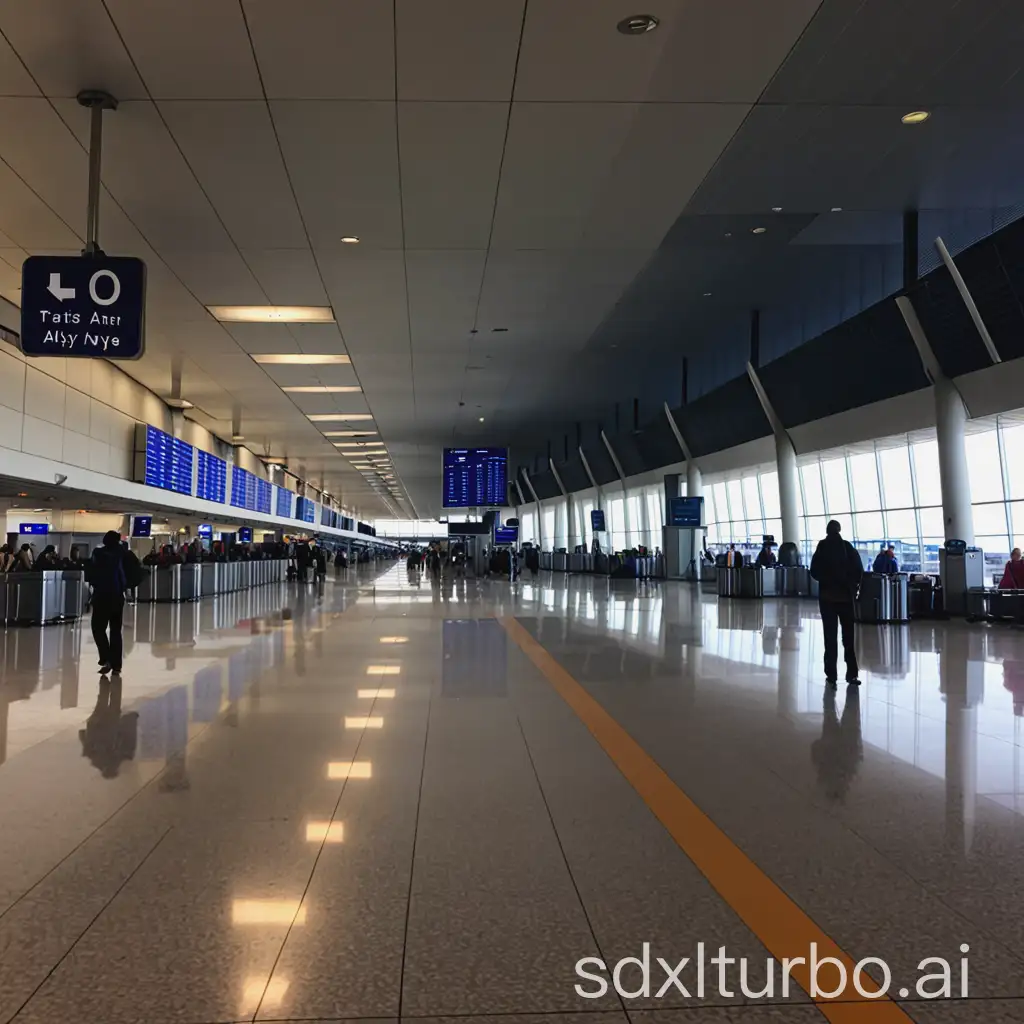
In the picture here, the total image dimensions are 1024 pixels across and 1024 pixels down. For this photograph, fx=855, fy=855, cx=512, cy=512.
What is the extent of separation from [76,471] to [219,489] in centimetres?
1209

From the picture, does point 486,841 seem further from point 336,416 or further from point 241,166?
point 336,416

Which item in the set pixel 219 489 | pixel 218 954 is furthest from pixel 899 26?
pixel 219 489

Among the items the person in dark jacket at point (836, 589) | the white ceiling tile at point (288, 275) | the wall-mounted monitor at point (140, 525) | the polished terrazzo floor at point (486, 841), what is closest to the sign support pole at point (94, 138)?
the white ceiling tile at point (288, 275)

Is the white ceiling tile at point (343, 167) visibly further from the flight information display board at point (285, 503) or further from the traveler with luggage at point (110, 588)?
the flight information display board at point (285, 503)

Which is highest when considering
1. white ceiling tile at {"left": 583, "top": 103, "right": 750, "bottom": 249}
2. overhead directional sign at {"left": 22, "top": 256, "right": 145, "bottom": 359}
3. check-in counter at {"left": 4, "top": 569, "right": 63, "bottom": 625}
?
white ceiling tile at {"left": 583, "top": 103, "right": 750, "bottom": 249}

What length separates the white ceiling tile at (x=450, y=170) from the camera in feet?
26.2

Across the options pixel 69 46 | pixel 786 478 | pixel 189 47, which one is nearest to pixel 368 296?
pixel 189 47

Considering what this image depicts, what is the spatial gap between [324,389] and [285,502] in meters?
21.9

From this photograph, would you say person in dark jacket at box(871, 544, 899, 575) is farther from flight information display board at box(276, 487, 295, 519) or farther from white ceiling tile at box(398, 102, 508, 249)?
flight information display board at box(276, 487, 295, 519)

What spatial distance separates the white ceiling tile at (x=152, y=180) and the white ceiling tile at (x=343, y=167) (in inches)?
45.4

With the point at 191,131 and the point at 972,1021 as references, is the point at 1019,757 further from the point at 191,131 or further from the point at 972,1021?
the point at 191,131

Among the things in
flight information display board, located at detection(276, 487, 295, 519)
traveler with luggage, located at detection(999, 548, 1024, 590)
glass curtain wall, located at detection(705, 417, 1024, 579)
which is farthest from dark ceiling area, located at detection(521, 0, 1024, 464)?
flight information display board, located at detection(276, 487, 295, 519)

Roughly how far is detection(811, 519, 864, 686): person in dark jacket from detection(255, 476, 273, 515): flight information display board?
2995 centimetres

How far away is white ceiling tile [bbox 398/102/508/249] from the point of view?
7.98 m
